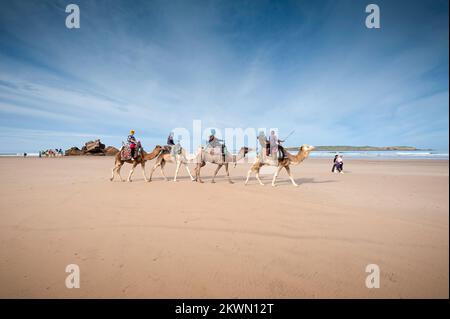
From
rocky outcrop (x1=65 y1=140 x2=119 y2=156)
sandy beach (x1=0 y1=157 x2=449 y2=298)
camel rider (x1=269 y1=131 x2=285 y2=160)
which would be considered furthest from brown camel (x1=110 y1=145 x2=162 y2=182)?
rocky outcrop (x1=65 y1=140 x2=119 y2=156)

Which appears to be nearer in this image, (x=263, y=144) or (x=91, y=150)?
(x=263, y=144)

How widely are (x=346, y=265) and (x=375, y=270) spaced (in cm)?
34

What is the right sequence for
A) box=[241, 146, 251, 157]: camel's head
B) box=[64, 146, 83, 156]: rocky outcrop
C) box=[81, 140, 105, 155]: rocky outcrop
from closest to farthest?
box=[241, 146, 251, 157]: camel's head, box=[81, 140, 105, 155]: rocky outcrop, box=[64, 146, 83, 156]: rocky outcrop

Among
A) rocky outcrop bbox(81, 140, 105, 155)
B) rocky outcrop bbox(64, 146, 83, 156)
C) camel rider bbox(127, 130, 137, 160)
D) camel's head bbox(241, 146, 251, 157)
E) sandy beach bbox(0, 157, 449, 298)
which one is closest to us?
sandy beach bbox(0, 157, 449, 298)

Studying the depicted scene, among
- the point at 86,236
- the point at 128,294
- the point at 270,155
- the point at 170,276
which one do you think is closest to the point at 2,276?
the point at 86,236

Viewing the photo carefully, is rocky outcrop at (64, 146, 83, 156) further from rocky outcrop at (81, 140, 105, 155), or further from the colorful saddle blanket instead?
the colorful saddle blanket

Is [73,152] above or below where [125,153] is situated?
above

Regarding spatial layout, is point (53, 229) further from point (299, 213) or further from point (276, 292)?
point (299, 213)

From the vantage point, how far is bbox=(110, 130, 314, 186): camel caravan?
426 inches

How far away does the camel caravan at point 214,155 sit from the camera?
1082cm

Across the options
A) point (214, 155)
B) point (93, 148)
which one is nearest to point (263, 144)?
point (214, 155)

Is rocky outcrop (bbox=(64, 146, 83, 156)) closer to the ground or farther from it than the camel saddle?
farther from it

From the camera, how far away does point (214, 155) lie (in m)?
12.1

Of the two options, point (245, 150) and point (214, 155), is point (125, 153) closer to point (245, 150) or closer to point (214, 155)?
point (214, 155)
